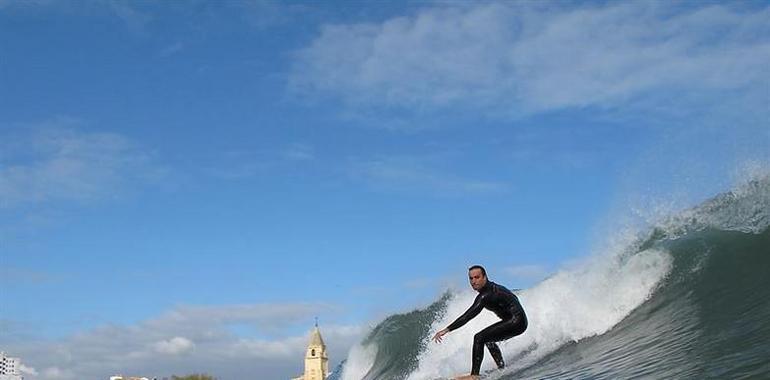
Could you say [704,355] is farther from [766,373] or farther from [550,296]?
[550,296]

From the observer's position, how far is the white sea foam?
1191 centimetres

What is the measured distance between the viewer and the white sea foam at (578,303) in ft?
39.1

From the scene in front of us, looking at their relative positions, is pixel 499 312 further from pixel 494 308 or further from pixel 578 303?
pixel 578 303

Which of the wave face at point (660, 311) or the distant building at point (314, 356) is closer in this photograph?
the wave face at point (660, 311)

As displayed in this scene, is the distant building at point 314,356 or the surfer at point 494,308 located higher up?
the distant building at point 314,356

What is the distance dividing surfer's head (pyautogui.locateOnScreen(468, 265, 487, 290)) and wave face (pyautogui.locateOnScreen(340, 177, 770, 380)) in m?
1.24

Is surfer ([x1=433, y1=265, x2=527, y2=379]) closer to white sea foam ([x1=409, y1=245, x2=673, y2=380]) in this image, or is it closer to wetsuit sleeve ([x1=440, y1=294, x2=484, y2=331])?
wetsuit sleeve ([x1=440, y1=294, x2=484, y2=331])

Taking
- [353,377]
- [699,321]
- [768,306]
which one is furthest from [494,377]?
[353,377]

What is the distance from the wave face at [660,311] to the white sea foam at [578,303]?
22 mm

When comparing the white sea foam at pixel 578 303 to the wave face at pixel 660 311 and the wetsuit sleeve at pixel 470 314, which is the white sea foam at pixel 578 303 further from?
the wetsuit sleeve at pixel 470 314

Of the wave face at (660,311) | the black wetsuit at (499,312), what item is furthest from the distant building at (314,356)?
the black wetsuit at (499,312)

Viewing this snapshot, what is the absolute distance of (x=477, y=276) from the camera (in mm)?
9414

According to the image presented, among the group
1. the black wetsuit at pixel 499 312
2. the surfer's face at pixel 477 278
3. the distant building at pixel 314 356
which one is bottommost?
the black wetsuit at pixel 499 312

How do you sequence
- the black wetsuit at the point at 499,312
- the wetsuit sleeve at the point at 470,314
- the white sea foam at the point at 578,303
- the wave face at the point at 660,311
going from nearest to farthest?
the wave face at the point at 660,311
the wetsuit sleeve at the point at 470,314
the black wetsuit at the point at 499,312
the white sea foam at the point at 578,303
